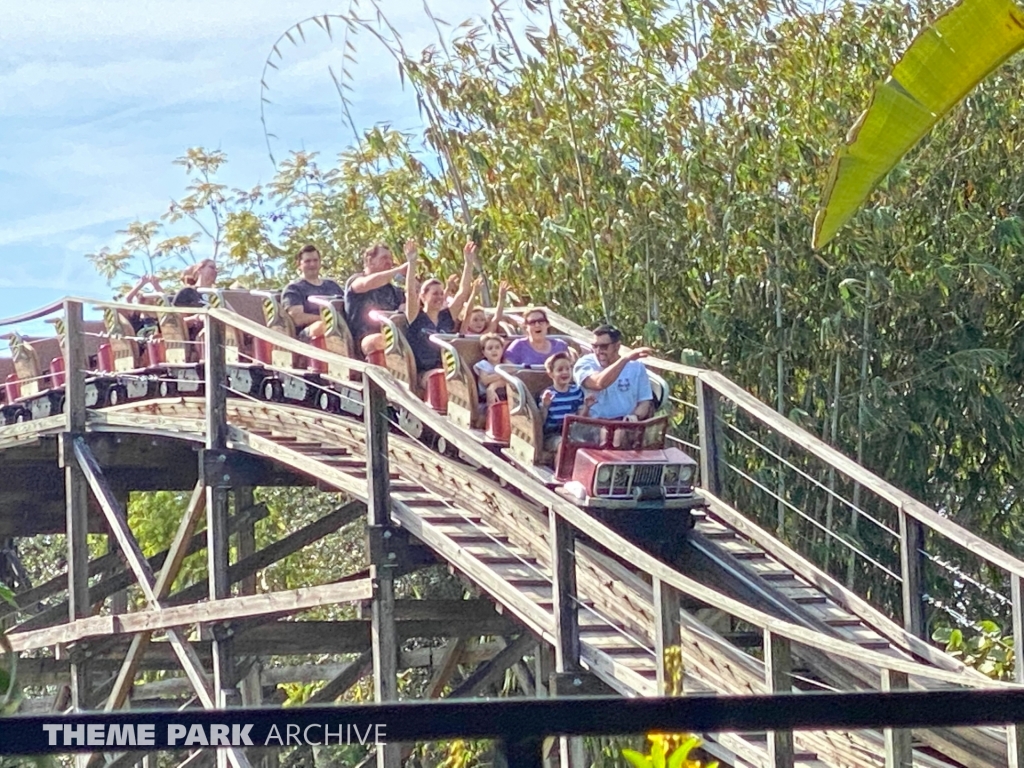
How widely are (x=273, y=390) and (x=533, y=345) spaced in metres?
2.37

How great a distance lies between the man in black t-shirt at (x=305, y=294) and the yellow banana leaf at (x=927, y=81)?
8062 mm

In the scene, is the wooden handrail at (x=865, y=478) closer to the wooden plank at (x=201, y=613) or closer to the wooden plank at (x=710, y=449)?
the wooden plank at (x=710, y=449)

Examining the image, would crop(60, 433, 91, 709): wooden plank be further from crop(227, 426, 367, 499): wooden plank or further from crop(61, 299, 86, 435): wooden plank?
crop(227, 426, 367, 499): wooden plank

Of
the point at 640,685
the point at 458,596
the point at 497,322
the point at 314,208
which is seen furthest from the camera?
the point at 314,208

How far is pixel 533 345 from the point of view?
8.91m

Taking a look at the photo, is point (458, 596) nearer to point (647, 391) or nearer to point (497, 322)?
point (497, 322)

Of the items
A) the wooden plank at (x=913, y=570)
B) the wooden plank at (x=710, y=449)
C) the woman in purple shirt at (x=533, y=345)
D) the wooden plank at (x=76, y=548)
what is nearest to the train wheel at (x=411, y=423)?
the woman in purple shirt at (x=533, y=345)

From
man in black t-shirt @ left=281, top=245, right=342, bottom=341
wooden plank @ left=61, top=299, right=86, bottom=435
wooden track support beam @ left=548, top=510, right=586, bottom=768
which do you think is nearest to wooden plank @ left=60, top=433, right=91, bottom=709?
wooden plank @ left=61, top=299, right=86, bottom=435

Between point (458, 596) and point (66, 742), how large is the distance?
13.1m

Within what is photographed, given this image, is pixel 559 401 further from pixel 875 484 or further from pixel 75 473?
pixel 75 473

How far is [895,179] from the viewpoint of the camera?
10523 mm

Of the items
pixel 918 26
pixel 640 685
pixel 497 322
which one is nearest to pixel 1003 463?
pixel 918 26

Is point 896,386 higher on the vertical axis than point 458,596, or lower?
higher

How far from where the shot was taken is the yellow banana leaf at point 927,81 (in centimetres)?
230
